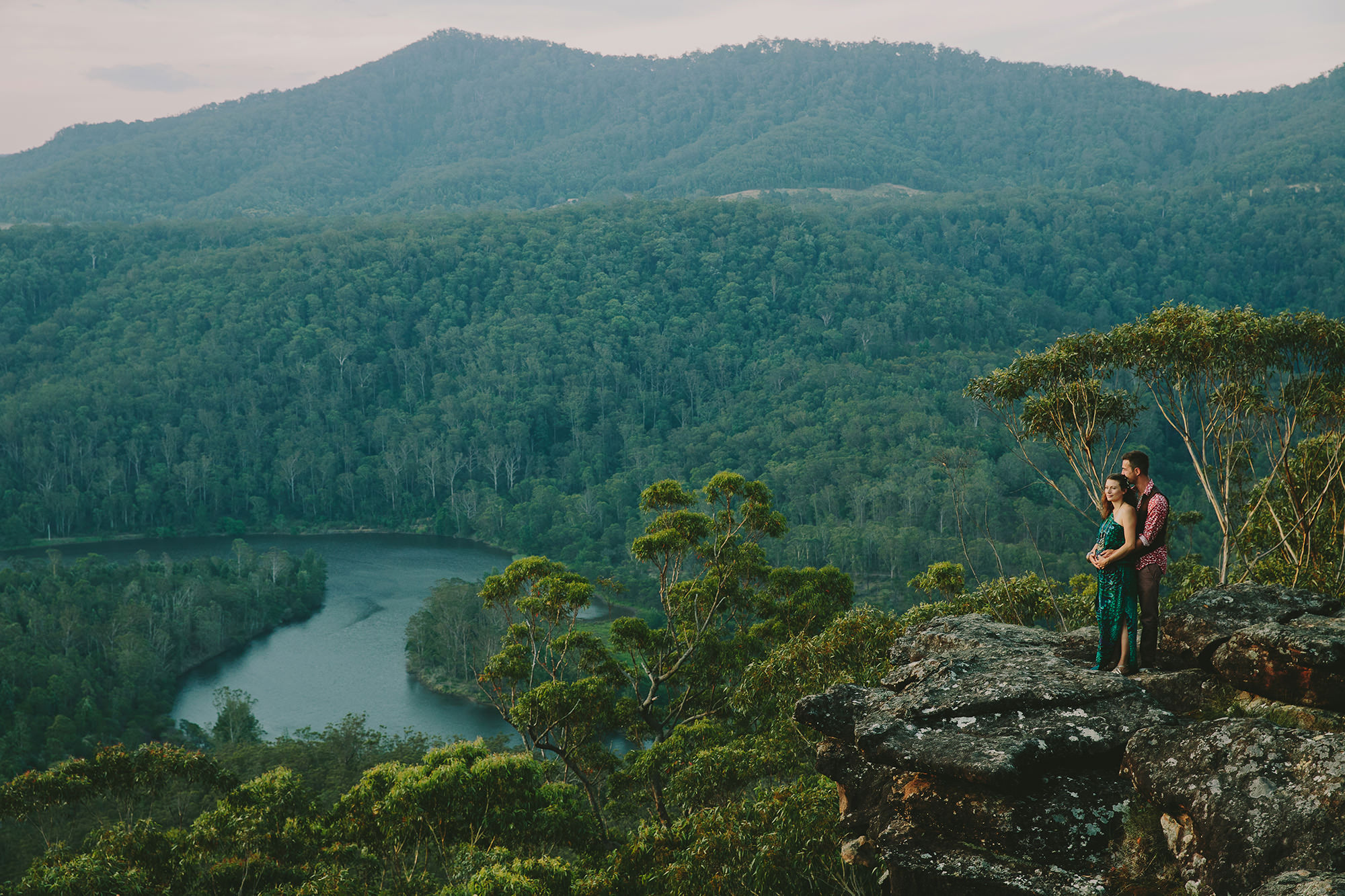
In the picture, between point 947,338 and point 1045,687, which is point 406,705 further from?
point 947,338

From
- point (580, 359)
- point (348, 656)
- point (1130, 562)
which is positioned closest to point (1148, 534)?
point (1130, 562)

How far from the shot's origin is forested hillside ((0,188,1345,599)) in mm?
67875

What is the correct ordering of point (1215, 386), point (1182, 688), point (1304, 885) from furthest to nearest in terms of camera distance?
1. point (1215, 386)
2. point (1182, 688)
3. point (1304, 885)

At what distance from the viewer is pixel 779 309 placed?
101625 millimetres

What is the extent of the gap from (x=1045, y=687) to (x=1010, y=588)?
758 cm

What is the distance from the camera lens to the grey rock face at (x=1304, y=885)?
4098 mm

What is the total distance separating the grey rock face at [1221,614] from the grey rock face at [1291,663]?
55 cm

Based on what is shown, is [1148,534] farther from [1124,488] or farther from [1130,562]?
[1124,488]

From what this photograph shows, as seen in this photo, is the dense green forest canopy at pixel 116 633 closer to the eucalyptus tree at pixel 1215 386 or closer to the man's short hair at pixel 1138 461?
the eucalyptus tree at pixel 1215 386

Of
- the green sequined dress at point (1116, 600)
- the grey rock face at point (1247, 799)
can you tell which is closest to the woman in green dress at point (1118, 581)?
the green sequined dress at point (1116, 600)

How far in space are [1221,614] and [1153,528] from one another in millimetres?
1153

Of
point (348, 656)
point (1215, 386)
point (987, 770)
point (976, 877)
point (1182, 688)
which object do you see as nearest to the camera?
point (976, 877)

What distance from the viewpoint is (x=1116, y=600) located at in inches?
266

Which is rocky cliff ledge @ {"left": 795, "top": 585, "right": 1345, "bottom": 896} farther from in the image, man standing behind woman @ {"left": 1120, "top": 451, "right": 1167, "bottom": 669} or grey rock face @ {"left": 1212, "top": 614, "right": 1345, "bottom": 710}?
man standing behind woman @ {"left": 1120, "top": 451, "right": 1167, "bottom": 669}
